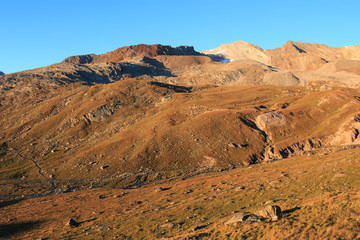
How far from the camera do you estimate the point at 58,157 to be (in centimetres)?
8969

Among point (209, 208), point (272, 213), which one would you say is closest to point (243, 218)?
point (272, 213)

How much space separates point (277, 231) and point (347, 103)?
8371 cm

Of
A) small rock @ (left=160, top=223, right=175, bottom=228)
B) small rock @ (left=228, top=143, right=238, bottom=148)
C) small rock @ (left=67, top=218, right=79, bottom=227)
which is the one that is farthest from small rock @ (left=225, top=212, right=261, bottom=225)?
small rock @ (left=228, top=143, right=238, bottom=148)

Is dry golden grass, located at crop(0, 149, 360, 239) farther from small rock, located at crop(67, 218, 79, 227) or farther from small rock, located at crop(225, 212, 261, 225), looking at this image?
small rock, located at crop(225, 212, 261, 225)

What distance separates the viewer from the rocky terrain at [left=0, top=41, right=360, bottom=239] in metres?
33.3

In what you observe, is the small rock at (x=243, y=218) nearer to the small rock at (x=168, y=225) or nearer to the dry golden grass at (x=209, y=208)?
the dry golden grass at (x=209, y=208)

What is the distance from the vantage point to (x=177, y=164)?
75438 mm

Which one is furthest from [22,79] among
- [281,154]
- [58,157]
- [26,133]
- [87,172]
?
[281,154]

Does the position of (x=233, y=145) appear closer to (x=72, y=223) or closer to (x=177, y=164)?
(x=177, y=164)

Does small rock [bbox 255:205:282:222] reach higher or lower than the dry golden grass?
higher

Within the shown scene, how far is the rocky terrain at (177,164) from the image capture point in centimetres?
3334

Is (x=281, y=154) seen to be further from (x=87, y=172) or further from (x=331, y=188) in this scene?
(x=87, y=172)

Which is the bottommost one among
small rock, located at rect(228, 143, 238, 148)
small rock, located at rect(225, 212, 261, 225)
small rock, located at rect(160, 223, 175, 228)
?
small rock, located at rect(160, 223, 175, 228)

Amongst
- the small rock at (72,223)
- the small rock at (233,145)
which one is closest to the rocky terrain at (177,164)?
the small rock at (72,223)
